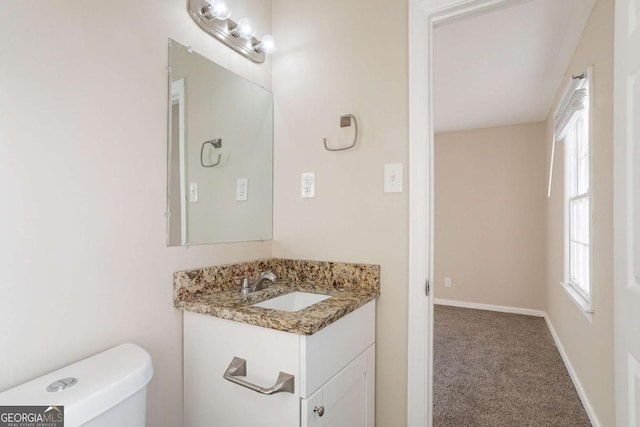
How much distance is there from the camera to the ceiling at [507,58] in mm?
2006

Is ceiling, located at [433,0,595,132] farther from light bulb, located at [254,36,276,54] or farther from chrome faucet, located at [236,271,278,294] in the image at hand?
chrome faucet, located at [236,271,278,294]

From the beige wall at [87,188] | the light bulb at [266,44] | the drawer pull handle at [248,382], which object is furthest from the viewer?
the light bulb at [266,44]

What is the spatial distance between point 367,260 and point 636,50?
1.11 metres

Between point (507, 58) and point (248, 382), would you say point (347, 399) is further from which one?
point (507, 58)

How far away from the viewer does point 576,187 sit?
2.68 meters

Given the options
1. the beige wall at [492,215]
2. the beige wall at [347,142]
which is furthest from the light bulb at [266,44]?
the beige wall at [492,215]

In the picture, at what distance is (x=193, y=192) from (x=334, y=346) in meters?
0.84

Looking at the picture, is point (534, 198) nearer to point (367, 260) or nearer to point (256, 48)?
point (367, 260)

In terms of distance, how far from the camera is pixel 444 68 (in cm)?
268

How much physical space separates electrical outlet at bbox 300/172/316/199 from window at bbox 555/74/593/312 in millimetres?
1862

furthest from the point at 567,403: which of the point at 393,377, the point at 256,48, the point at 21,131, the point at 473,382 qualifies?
the point at 21,131

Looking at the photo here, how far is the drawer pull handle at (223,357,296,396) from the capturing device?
97 cm

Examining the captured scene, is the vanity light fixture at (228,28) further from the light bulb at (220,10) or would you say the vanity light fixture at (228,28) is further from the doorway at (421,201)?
the doorway at (421,201)

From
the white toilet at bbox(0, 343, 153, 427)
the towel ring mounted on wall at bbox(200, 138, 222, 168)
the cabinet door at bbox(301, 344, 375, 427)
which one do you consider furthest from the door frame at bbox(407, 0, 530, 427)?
the white toilet at bbox(0, 343, 153, 427)
